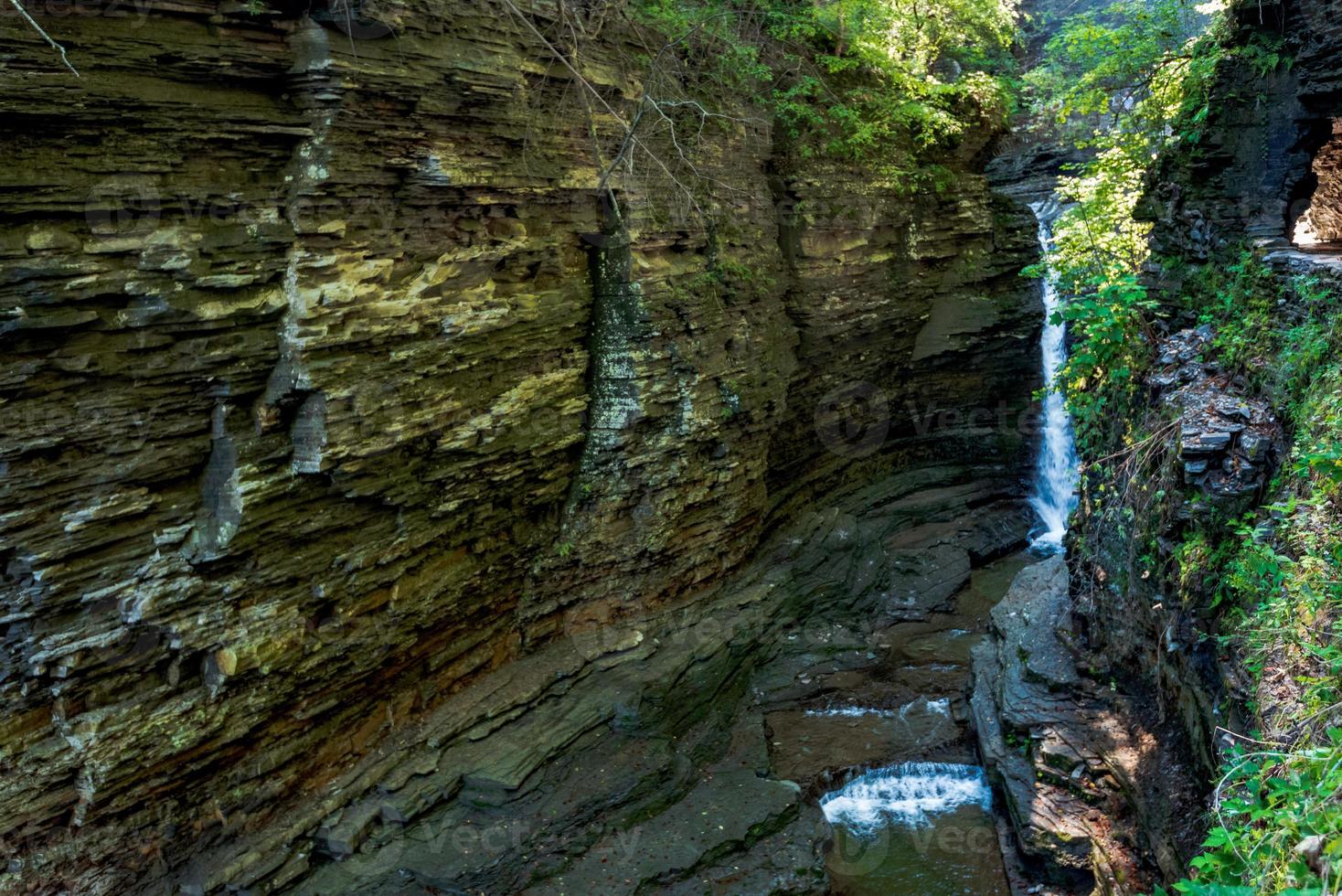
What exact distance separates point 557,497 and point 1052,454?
32.8 ft

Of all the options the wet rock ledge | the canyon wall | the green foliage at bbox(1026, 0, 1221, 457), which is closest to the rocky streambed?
the wet rock ledge

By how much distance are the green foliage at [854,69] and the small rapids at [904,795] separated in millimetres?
8992

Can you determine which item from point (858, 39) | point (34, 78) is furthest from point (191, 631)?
point (858, 39)

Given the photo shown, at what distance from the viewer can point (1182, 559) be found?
6.97m

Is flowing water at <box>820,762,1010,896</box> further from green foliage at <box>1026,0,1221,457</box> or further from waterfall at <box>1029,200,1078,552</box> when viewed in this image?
waterfall at <box>1029,200,1078,552</box>

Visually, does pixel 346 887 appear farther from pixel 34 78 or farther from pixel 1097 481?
pixel 1097 481

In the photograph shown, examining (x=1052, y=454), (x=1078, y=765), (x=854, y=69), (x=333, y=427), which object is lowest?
(x=1078, y=765)

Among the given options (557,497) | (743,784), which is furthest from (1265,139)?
(743,784)

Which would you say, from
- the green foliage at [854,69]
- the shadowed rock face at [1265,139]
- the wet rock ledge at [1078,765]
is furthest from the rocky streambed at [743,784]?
the green foliage at [854,69]

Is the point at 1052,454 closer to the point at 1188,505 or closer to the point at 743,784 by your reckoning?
the point at 1188,505

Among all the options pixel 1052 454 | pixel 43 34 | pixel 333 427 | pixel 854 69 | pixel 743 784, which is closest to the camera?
pixel 43 34

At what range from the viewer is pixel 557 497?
10.3 metres

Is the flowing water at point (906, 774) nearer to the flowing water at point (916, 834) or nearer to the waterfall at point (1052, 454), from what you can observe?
the flowing water at point (916, 834)

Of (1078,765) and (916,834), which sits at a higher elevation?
(1078,765)
